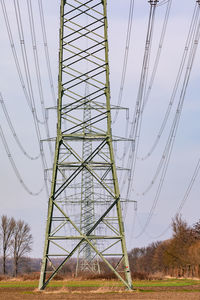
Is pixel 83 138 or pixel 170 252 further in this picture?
pixel 170 252

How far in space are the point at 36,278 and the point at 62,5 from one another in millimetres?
29267

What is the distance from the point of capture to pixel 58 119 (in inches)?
1118

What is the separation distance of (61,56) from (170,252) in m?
70.8

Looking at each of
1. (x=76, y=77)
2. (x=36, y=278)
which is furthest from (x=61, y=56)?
(x=36, y=278)

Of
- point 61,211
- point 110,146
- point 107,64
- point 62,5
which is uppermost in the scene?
point 62,5

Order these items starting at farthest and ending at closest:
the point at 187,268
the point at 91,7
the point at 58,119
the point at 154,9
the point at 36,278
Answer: the point at 187,268
the point at 36,278
the point at 91,7
the point at 58,119
the point at 154,9

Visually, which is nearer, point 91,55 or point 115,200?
point 115,200

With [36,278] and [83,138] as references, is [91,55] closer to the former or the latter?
[83,138]

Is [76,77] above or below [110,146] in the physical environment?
above

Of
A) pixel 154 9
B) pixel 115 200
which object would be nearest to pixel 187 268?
pixel 115 200

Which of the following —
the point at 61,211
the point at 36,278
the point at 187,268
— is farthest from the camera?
the point at 187,268

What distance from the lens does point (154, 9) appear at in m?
20.9

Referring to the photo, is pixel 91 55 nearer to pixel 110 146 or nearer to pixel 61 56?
pixel 61 56

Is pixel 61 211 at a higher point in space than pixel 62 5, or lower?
lower
